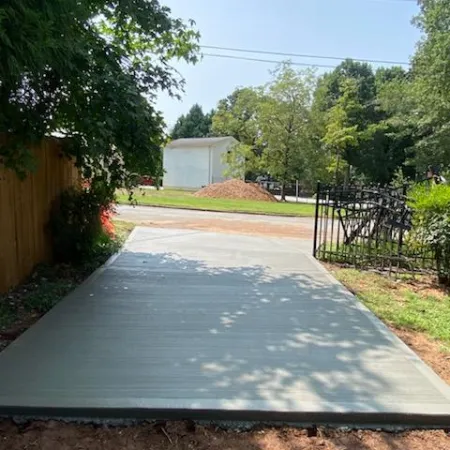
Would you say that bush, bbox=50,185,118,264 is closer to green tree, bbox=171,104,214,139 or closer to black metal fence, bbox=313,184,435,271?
black metal fence, bbox=313,184,435,271

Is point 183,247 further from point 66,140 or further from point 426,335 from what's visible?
point 426,335

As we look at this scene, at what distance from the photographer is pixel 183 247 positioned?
8805 millimetres

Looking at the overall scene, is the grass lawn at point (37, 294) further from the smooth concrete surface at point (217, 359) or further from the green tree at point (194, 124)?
the green tree at point (194, 124)

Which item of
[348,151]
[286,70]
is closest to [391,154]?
[348,151]

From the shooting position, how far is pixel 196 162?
1596 inches

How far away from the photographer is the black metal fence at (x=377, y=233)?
720 cm

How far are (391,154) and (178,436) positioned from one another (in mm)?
45135

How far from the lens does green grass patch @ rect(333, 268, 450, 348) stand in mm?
4676

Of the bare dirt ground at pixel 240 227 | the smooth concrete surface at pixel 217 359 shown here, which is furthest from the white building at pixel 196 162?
the smooth concrete surface at pixel 217 359

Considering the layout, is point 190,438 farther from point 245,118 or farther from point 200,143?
point 200,143

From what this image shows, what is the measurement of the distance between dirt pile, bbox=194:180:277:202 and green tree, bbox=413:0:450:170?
396 inches

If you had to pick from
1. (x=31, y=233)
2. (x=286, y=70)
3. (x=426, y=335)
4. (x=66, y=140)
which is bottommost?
(x=426, y=335)

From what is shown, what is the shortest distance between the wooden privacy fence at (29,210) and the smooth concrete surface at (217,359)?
800 millimetres

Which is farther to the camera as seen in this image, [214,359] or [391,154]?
[391,154]
